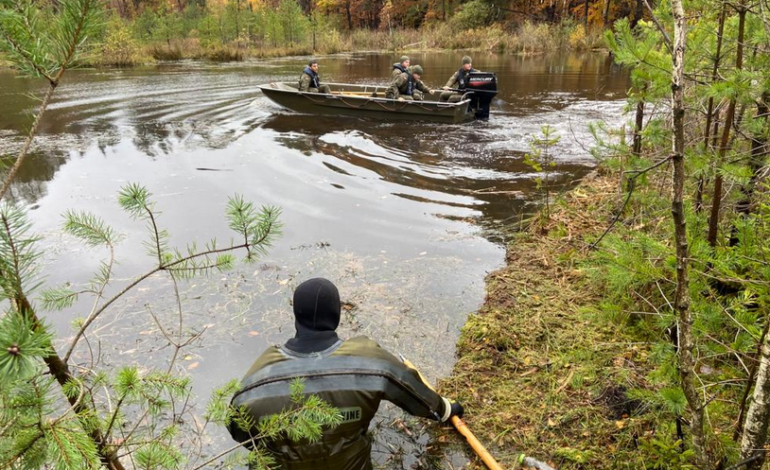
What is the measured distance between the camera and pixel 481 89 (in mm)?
13008

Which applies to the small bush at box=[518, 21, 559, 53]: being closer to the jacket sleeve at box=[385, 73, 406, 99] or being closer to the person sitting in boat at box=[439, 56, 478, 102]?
the person sitting in boat at box=[439, 56, 478, 102]

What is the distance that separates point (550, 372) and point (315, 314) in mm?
2346

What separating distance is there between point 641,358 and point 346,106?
11.2 m

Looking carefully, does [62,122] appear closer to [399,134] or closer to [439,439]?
[399,134]

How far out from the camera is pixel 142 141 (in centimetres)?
1222

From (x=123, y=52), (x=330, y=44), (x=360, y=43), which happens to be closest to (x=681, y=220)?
(x=123, y=52)

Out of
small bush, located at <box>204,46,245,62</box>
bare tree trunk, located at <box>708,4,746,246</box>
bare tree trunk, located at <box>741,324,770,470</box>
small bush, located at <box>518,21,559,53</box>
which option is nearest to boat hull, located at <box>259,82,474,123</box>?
bare tree trunk, located at <box>708,4,746,246</box>

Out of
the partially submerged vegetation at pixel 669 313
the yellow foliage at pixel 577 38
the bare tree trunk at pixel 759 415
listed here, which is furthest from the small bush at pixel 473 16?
the bare tree trunk at pixel 759 415

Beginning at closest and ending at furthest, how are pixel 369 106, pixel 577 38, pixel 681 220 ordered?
pixel 681 220 < pixel 369 106 < pixel 577 38

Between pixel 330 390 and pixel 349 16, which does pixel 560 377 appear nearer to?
pixel 330 390

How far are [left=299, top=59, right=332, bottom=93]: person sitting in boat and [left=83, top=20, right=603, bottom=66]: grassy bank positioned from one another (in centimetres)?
1518

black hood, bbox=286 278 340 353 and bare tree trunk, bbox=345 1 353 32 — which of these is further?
bare tree trunk, bbox=345 1 353 32

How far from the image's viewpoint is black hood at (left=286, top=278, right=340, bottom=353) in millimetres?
2415

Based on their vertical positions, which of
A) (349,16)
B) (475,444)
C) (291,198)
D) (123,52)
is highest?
(349,16)
